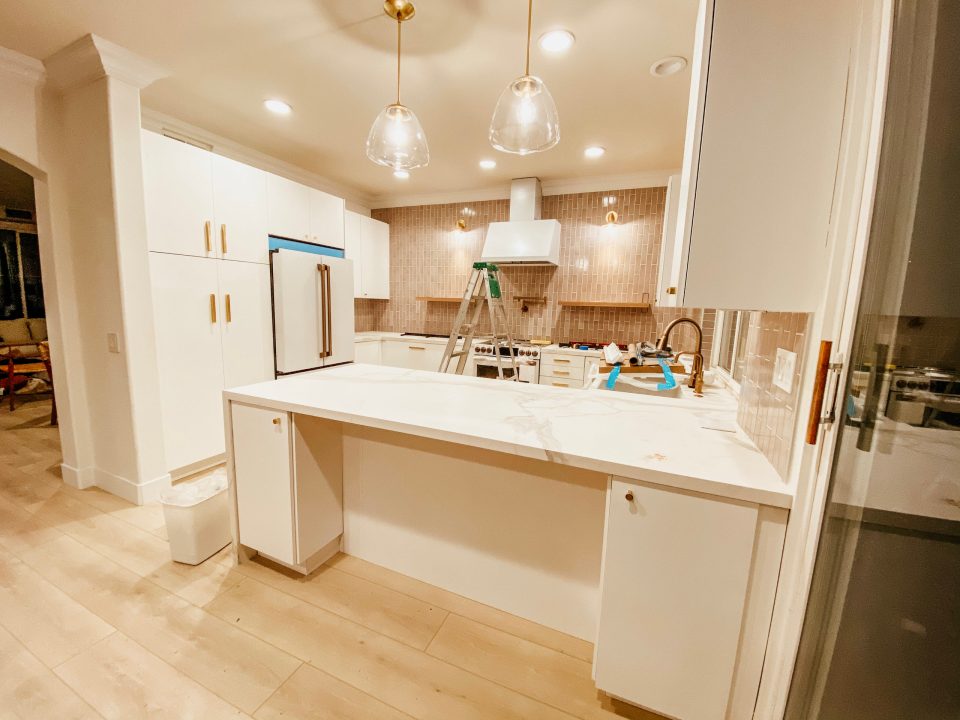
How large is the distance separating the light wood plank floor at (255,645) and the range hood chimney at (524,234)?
3.13 m

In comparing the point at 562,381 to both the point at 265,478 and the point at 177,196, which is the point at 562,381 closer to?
the point at 265,478

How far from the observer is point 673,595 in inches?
37.1

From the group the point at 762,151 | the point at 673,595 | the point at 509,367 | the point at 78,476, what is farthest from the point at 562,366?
the point at 78,476

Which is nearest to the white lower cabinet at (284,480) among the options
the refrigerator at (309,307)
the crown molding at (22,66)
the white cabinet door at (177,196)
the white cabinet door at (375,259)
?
the white cabinet door at (177,196)

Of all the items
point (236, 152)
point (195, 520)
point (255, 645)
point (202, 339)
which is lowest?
point (255, 645)

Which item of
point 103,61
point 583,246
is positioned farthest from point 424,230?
point 103,61

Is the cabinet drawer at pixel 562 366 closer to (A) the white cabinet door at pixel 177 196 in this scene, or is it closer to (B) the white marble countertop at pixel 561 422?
(B) the white marble countertop at pixel 561 422

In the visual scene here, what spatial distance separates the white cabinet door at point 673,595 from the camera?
884 mm

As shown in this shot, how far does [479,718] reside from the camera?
1.11m

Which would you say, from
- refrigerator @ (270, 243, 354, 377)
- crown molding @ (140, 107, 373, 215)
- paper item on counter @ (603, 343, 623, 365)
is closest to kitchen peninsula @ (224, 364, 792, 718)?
paper item on counter @ (603, 343, 623, 365)

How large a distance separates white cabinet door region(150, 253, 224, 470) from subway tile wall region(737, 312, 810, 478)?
3.03 metres

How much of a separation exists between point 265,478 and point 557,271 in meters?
3.62

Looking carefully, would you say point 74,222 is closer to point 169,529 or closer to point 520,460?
point 169,529

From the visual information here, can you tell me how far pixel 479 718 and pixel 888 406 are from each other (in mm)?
1289
